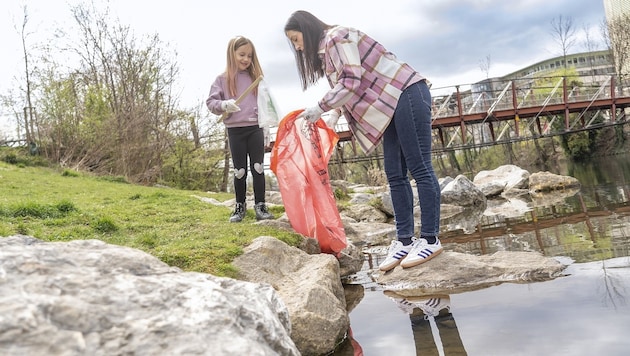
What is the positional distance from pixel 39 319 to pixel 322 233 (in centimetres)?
285

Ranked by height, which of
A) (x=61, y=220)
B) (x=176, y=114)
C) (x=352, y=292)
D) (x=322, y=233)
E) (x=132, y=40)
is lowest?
(x=352, y=292)

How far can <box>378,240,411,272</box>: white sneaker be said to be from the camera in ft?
10.9

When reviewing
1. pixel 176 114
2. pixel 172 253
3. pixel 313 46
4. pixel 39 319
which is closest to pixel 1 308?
pixel 39 319

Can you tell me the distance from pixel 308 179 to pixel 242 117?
1.19 metres

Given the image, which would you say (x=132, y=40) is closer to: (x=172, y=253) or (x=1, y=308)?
(x=172, y=253)

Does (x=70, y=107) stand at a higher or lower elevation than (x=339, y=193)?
higher

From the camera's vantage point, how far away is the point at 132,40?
19406 millimetres

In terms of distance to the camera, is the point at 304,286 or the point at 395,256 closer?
the point at 304,286

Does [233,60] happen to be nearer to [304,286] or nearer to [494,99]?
[304,286]

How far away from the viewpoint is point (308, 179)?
3879 mm

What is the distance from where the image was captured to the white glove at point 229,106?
14.3 ft

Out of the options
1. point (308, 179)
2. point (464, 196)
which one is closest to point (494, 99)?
point (464, 196)

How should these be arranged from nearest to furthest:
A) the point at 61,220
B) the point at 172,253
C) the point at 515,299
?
the point at 515,299, the point at 172,253, the point at 61,220

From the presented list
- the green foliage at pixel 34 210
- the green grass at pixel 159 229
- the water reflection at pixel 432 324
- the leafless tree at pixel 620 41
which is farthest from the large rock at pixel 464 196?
the leafless tree at pixel 620 41
